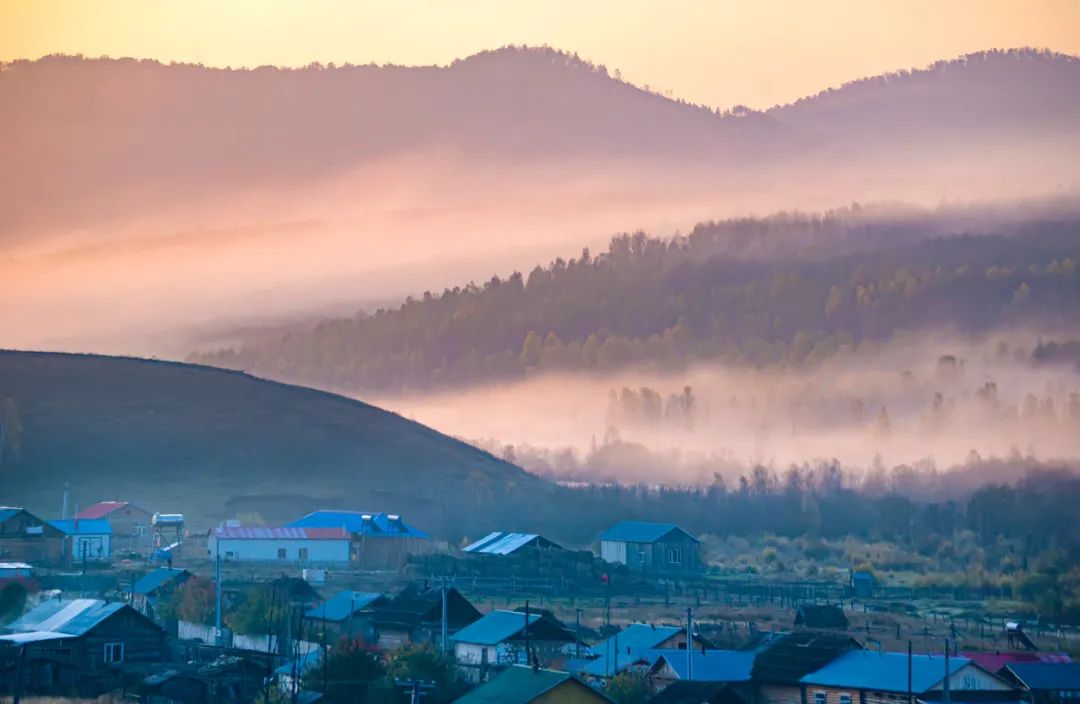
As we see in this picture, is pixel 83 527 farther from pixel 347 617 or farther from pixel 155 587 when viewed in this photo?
pixel 347 617

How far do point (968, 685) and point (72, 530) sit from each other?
213 feet

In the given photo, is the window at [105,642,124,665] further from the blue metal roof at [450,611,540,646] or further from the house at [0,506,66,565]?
the house at [0,506,66,565]

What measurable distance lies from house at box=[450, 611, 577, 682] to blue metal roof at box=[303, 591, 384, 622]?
8.62m

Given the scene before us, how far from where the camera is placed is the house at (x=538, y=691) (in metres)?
46.0

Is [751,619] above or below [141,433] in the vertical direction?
below

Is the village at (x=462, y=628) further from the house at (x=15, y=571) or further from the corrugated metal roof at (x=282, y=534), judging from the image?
the house at (x=15, y=571)

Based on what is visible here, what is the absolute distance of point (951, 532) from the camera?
122 metres

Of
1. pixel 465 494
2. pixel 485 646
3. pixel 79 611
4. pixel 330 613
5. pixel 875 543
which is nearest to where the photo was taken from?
pixel 485 646

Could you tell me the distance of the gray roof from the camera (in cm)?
6119

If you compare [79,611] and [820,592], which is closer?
[79,611]

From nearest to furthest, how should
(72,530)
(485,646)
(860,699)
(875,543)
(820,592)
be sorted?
(860,699) → (485,646) → (820,592) → (72,530) → (875,543)

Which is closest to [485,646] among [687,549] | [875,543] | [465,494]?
[687,549]

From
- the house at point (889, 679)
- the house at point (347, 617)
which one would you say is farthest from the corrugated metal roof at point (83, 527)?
the house at point (889, 679)

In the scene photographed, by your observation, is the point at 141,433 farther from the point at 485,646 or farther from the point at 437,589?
the point at 485,646
